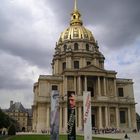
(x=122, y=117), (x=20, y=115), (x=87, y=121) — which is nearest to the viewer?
(x=87, y=121)

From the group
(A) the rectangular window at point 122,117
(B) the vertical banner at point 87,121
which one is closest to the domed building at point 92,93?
(A) the rectangular window at point 122,117

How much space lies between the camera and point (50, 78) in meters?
76.4

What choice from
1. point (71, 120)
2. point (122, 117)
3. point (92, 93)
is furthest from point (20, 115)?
point (71, 120)

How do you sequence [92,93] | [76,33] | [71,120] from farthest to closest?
[76,33] < [92,93] < [71,120]

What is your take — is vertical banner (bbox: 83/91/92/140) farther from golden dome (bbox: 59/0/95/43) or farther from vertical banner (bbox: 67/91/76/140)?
golden dome (bbox: 59/0/95/43)

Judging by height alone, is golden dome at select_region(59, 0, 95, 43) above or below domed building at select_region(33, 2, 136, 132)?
above

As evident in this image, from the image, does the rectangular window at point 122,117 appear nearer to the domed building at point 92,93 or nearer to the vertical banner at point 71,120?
the domed building at point 92,93

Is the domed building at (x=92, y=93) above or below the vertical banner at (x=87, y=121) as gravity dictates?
above

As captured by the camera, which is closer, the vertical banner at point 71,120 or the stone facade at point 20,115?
the vertical banner at point 71,120

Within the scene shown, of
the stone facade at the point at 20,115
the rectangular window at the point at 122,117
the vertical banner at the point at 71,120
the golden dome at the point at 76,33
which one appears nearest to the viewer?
the vertical banner at the point at 71,120

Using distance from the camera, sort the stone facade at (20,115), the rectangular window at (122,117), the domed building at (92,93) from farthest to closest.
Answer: the stone facade at (20,115), the rectangular window at (122,117), the domed building at (92,93)

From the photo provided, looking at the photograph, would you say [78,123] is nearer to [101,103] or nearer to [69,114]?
[101,103]

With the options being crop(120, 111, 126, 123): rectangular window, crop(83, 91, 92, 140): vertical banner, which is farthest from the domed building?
crop(83, 91, 92, 140): vertical banner

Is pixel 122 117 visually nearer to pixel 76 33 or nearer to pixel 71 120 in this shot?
pixel 76 33
